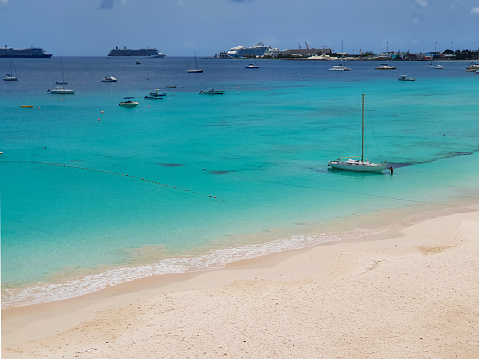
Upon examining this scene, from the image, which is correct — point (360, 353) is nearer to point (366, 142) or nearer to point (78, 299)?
point (78, 299)

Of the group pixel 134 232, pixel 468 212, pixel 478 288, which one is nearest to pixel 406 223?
pixel 468 212

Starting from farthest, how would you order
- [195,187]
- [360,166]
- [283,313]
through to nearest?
[360,166] < [195,187] < [283,313]

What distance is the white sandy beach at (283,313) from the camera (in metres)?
16.4

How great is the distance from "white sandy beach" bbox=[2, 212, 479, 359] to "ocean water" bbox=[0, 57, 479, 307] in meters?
1.74

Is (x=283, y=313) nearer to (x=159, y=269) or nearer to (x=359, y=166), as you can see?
(x=159, y=269)

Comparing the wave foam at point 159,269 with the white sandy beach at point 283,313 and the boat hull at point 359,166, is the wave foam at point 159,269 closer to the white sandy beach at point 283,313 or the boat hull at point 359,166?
the white sandy beach at point 283,313

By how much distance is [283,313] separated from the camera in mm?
18500

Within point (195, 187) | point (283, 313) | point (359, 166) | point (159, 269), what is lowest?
point (159, 269)

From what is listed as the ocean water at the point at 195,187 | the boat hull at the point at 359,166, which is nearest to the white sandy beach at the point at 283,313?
the ocean water at the point at 195,187

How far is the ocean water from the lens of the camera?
2517 centimetres

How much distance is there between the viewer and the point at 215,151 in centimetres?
5000

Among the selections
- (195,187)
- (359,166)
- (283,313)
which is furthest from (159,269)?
(359,166)

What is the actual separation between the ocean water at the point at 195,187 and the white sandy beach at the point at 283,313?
1742mm

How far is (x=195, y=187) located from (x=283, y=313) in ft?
64.4
